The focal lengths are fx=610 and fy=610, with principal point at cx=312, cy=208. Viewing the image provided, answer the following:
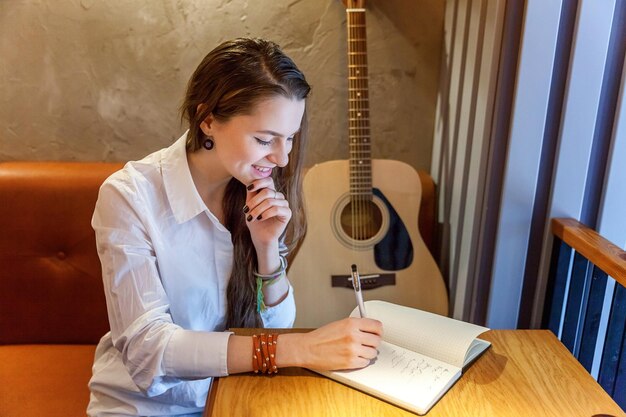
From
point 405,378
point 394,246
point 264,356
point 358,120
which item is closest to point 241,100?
point 264,356

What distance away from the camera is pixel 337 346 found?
3.35 feet

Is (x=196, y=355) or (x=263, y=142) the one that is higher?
(x=263, y=142)

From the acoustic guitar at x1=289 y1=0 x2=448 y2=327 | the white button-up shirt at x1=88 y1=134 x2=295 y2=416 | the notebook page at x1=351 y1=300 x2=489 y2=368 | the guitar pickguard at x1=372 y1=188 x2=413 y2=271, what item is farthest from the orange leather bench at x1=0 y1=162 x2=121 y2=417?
the notebook page at x1=351 y1=300 x2=489 y2=368

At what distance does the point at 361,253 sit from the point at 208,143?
32.0 inches

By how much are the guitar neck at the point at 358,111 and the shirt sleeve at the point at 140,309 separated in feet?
2.85

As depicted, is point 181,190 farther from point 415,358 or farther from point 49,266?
point 49,266

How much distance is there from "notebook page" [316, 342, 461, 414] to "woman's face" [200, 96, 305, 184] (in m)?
0.41

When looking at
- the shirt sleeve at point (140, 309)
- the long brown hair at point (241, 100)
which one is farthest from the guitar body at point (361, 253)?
the shirt sleeve at point (140, 309)

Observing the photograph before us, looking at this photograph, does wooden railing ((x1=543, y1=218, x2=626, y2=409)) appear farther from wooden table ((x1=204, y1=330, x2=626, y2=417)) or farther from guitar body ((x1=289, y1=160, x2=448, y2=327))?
guitar body ((x1=289, y1=160, x2=448, y2=327))

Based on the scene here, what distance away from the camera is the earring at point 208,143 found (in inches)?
47.5

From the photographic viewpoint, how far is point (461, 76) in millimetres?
1839

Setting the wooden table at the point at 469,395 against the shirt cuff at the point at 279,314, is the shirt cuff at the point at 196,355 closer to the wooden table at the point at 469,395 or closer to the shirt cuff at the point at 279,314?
the wooden table at the point at 469,395

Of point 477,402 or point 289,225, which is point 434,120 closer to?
point 289,225

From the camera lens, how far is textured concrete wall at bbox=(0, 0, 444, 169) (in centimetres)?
188
